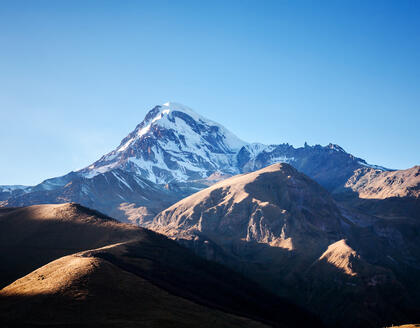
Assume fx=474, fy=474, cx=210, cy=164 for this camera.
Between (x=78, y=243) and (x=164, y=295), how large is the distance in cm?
7027

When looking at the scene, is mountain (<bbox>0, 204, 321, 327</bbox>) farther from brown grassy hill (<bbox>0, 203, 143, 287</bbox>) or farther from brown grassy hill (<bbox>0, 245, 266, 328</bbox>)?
brown grassy hill (<bbox>0, 203, 143, 287</bbox>)

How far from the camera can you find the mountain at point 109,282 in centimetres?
6631

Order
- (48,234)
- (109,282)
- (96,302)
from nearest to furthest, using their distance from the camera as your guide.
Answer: (96,302) → (109,282) → (48,234)

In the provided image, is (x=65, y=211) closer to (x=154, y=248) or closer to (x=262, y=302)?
(x=154, y=248)

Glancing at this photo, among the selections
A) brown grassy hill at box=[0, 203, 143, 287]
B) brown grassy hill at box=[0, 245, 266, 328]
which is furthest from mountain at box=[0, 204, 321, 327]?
brown grassy hill at box=[0, 203, 143, 287]

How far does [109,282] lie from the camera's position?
3108 inches

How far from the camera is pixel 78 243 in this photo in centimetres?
14438

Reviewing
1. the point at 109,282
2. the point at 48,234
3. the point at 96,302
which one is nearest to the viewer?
the point at 96,302

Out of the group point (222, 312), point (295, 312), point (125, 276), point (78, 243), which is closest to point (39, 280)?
point (125, 276)

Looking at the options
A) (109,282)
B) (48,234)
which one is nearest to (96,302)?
(109,282)

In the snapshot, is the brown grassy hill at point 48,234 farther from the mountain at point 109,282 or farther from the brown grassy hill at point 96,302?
the brown grassy hill at point 96,302

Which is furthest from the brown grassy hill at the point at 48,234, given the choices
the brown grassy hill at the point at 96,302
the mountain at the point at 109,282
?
the brown grassy hill at the point at 96,302

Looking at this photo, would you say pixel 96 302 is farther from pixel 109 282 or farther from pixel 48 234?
pixel 48 234

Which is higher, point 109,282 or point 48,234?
point 48,234
